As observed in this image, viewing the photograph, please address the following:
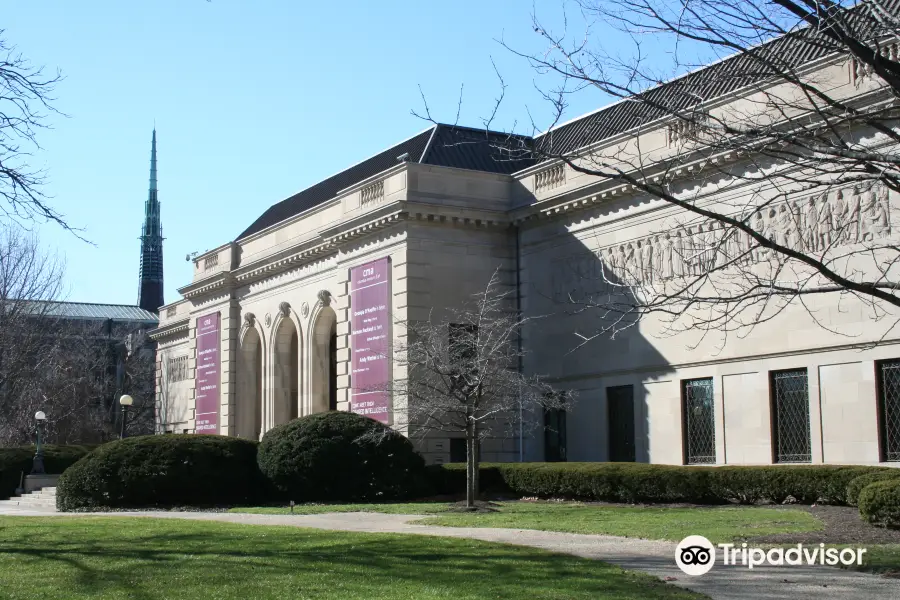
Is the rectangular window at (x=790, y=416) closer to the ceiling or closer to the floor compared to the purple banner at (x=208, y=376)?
closer to the floor

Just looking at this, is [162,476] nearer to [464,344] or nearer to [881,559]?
[464,344]

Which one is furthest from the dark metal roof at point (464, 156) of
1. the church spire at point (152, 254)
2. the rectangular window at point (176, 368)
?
the church spire at point (152, 254)

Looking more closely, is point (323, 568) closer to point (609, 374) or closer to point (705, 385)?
point (705, 385)

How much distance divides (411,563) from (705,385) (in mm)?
A: 17478

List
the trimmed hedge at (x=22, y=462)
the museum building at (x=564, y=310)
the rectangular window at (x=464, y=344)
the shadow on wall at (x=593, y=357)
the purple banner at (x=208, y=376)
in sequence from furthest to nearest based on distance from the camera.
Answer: the purple banner at (x=208, y=376)
the trimmed hedge at (x=22, y=462)
the shadow on wall at (x=593, y=357)
the rectangular window at (x=464, y=344)
the museum building at (x=564, y=310)

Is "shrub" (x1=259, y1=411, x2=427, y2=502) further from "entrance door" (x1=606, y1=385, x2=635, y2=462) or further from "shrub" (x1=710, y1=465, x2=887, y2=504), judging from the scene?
"shrub" (x1=710, y1=465, x2=887, y2=504)

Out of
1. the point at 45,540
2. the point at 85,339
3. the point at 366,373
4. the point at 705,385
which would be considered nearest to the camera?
the point at 45,540

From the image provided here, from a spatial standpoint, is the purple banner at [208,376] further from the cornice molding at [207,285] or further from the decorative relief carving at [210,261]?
the decorative relief carving at [210,261]

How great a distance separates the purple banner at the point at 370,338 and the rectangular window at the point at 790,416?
12414 mm

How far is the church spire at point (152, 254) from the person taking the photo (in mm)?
129750

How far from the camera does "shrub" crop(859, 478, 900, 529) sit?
16.5 meters

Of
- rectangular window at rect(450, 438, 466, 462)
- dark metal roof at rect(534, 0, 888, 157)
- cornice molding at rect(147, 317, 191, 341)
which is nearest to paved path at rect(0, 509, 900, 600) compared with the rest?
dark metal roof at rect(534, 0, 888, 157)

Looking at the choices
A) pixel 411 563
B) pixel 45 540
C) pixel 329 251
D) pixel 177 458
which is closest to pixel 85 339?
pixel 329 251

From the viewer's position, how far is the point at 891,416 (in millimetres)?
24641
